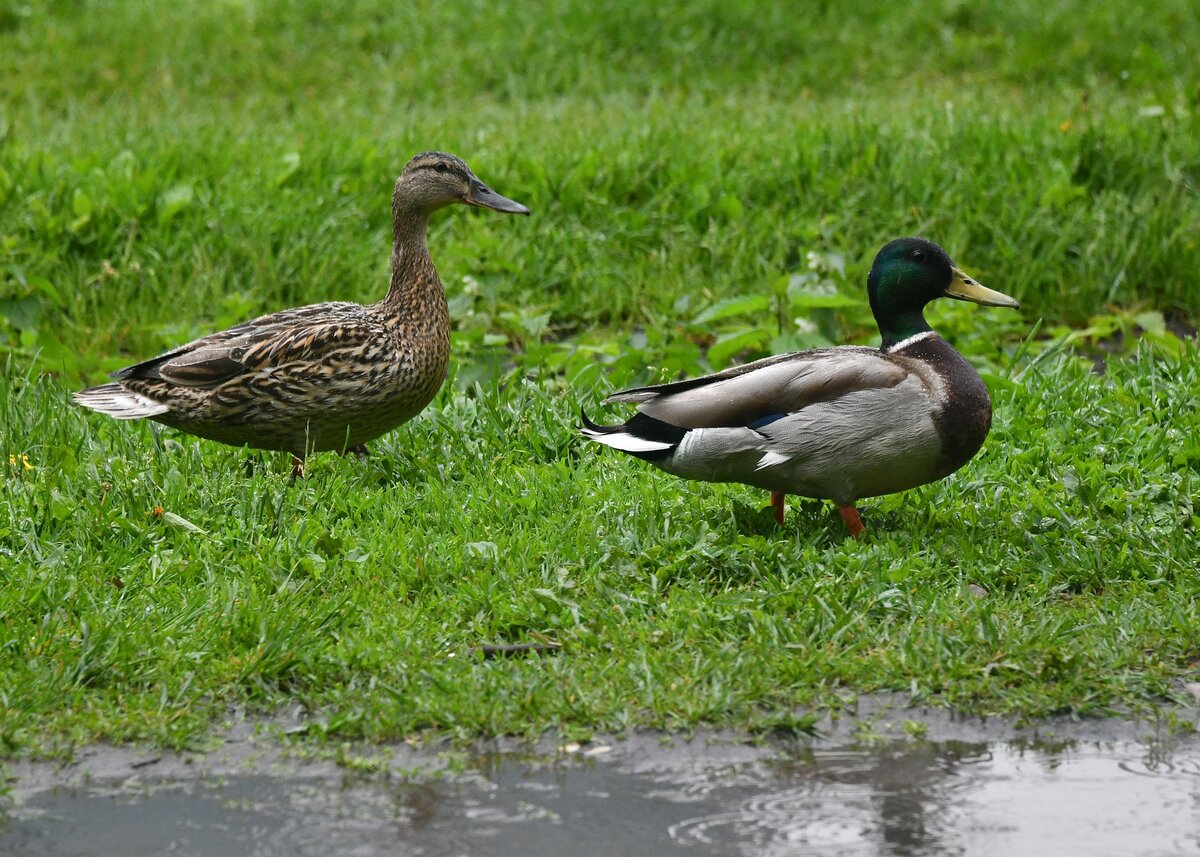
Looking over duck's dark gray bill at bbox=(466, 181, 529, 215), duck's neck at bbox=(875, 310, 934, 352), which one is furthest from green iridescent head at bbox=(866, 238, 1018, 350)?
duck's dark gray bill at bbox=(466, 181, 529, 215)

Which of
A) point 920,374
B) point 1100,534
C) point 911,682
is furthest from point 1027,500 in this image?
point 911,682

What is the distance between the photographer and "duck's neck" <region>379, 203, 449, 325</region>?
594cm

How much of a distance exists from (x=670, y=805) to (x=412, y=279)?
300 centimetres

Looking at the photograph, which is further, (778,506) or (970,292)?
(970,292)

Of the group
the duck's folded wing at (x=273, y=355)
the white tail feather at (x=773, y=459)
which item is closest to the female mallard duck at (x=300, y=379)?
the duck's folded wing at (x=273, y=355)

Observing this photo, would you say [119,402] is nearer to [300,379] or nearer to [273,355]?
[273,355]

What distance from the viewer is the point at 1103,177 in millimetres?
8688

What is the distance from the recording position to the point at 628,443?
4883 mm

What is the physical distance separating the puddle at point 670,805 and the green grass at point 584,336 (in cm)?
21

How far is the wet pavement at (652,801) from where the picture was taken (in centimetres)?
338

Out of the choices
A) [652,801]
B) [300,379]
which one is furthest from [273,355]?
[652,801]

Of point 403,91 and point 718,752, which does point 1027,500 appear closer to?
point 718,752

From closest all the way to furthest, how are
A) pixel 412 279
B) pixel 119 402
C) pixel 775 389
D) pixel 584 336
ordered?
1. pixel 775 389
2. pixel 119 402
3. pixel 412 279
4. pixel 584 336

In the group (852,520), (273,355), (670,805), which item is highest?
(273,355)
